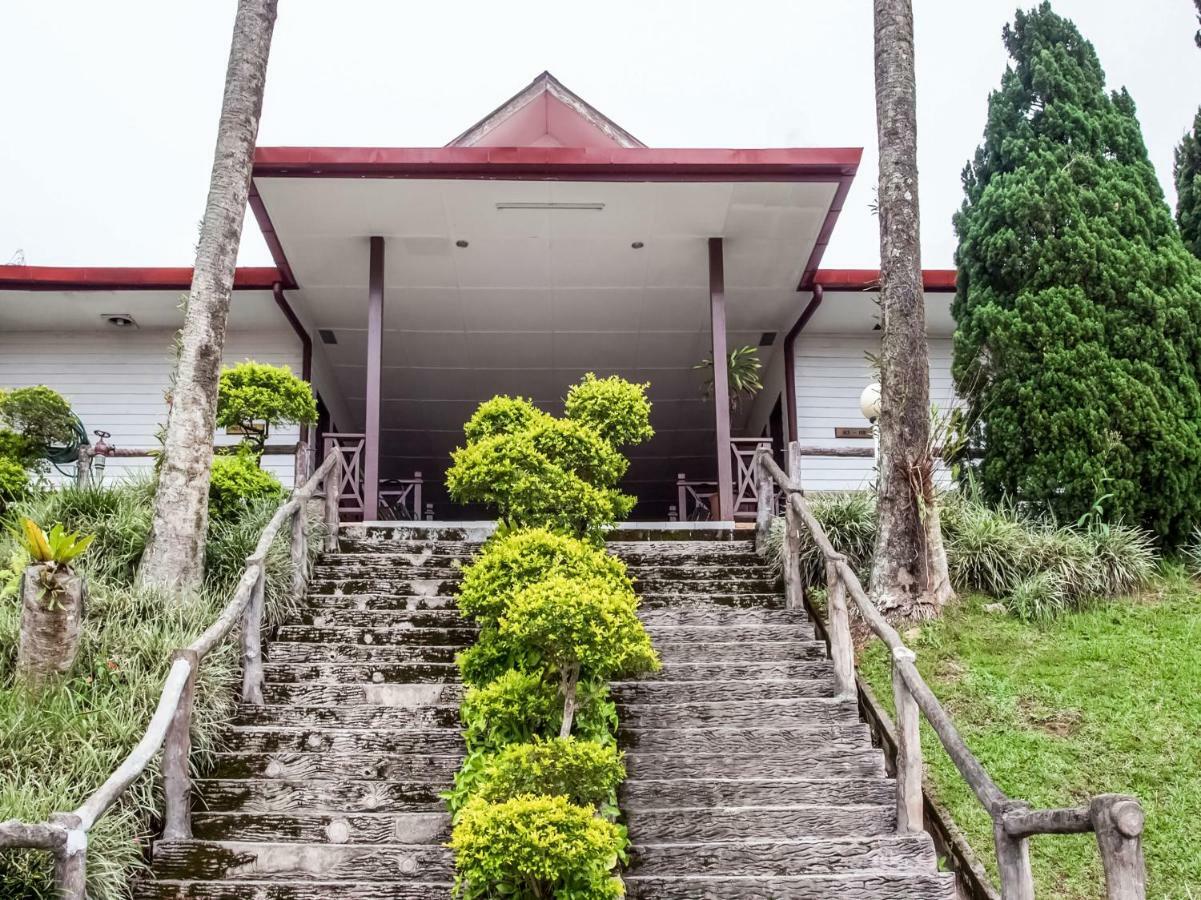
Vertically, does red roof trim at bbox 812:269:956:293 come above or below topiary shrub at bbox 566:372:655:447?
above

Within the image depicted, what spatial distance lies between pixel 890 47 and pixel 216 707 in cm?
728

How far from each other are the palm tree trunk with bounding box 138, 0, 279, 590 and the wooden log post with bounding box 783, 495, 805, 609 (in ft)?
13.5

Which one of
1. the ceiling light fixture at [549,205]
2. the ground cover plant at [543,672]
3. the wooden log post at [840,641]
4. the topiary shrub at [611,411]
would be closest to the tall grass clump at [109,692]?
the ground cover plant at [543,672]

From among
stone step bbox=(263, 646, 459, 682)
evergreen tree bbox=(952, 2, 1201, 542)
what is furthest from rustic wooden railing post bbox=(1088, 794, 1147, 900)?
evergreen tree bbox=(952, 2, 1201, 542)

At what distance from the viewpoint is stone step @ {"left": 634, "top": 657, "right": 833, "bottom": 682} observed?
711cm

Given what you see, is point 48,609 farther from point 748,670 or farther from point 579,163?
point 579,163

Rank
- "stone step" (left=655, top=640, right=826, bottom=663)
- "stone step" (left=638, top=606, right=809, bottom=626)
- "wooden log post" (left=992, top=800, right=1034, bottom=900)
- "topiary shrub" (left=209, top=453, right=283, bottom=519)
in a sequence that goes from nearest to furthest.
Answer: "wooden log post" (left=992, top=800, right=1034, bottom=900)
"stone step" (left=655, top=640, right=826, bottom=663)
"stone step" (left=638, top=606, right=809, bottom=626)
"topiary shrub" (left=209, top=453, right=283, bottom=519)

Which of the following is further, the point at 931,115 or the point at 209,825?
the point at 931,115

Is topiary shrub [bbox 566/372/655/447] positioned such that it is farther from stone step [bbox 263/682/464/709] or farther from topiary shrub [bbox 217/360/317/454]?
topiary shrub [bbox 217/360/317/454]

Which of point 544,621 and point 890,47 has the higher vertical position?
point 890,47

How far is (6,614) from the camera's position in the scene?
260 inches

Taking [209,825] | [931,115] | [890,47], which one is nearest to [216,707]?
[209,825]

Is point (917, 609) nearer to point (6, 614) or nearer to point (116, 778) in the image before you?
point (116, 778)

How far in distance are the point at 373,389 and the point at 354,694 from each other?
14.4 feet
